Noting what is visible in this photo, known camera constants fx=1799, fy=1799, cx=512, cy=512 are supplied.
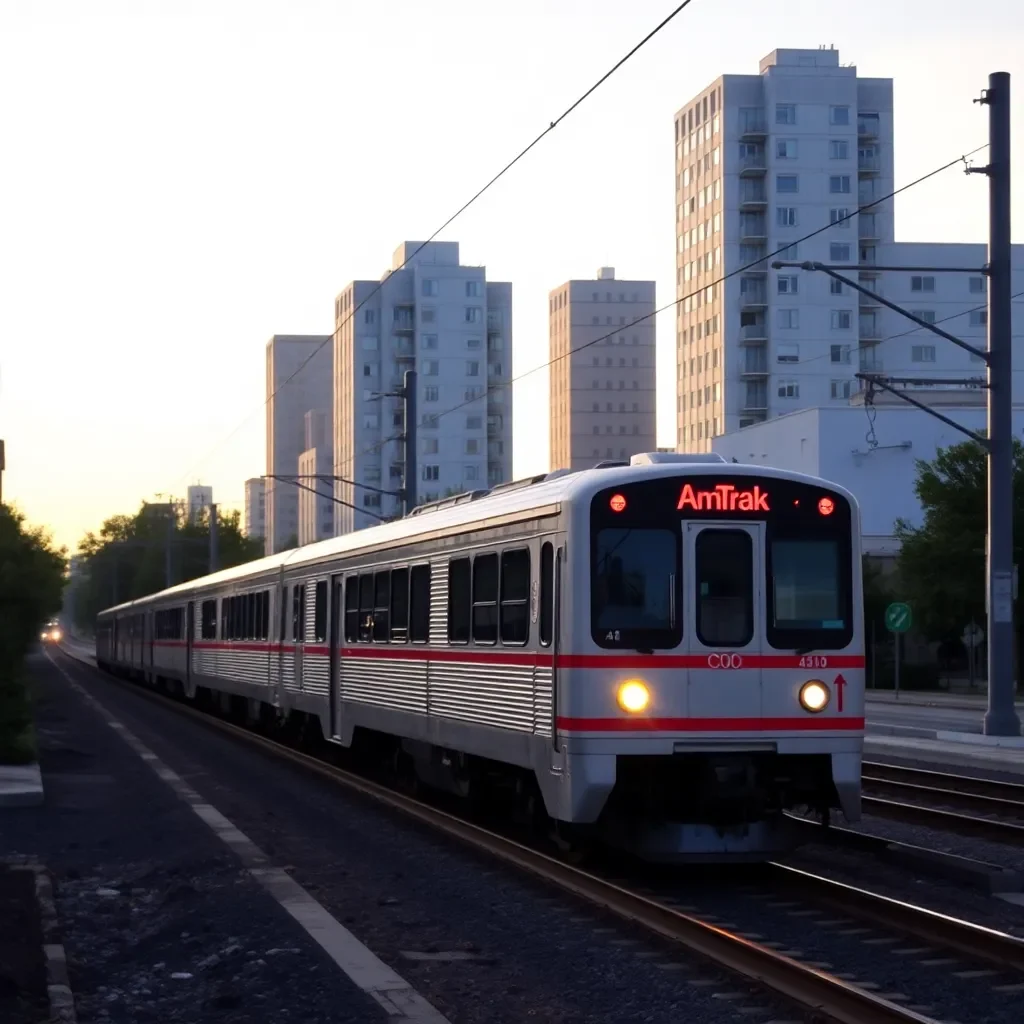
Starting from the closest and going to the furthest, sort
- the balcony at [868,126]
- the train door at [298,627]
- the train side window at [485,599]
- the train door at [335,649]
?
the train side window at [485,599] < the train door at [335,649] < the train door at [298,627] < the balcony at [868,126]

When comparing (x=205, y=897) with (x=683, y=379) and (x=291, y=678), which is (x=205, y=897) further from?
(x=683, y=379)

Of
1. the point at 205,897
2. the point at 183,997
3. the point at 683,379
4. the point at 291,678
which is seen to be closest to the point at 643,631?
the point at 205,897

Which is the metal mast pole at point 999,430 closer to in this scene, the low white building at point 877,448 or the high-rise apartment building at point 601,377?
the low white building at point 877,448

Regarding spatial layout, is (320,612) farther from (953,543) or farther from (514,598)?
(953,543)

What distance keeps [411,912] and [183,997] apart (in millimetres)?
2555

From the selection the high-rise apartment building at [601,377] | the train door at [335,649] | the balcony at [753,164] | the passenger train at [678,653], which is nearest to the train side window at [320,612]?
the train door at [335,649]

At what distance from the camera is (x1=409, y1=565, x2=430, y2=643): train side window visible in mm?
15617

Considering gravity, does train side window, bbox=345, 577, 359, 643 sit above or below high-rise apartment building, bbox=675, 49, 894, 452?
below

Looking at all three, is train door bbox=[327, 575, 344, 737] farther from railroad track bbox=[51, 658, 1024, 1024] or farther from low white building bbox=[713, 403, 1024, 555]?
low white building bbox=[713, 403, 1024, 555]

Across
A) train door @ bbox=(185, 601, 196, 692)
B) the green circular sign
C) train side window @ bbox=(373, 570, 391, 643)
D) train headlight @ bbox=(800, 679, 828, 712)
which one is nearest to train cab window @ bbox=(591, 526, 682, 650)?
train headlight @ bbox=(800, 679, 828, 712)

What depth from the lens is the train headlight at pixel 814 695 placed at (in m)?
11.8

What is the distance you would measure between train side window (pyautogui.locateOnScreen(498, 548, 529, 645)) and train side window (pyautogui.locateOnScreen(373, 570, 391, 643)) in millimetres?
4146

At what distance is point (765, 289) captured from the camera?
367ft

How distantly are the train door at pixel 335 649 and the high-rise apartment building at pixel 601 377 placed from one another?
6092 inches
